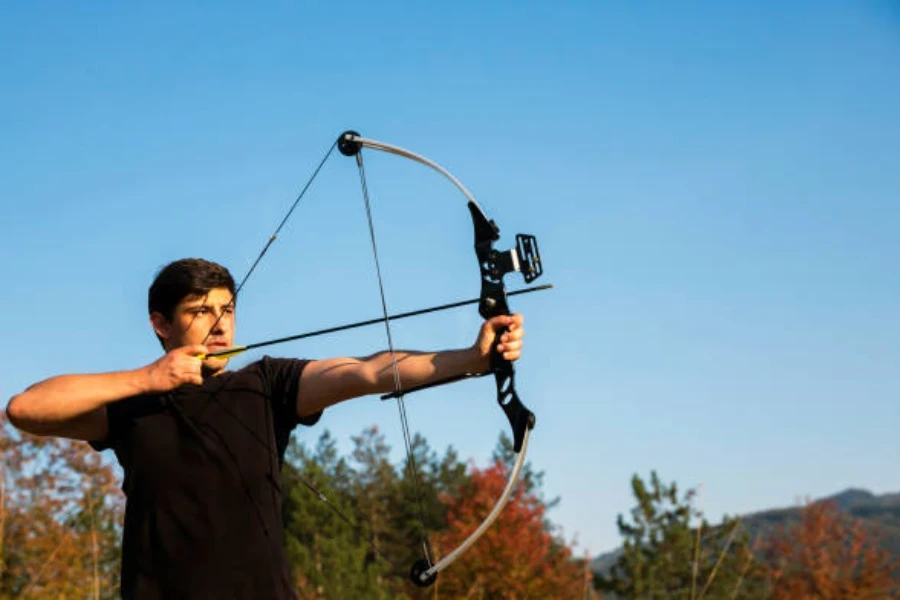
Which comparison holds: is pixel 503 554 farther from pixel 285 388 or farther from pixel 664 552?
pixel 285 388

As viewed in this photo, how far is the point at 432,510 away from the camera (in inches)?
1356

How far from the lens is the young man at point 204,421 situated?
236 cm

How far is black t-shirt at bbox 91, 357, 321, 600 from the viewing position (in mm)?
2348

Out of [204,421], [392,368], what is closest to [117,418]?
[204,421]

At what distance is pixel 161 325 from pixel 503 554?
1849cm

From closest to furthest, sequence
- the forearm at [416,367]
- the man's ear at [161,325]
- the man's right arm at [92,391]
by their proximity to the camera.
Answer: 1. the man's right arm at [92,391]
2. the forearm at [416,367]
3. the man's ear at [161,325]

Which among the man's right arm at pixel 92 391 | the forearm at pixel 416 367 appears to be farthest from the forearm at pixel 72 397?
the forearm at pixel 416 367

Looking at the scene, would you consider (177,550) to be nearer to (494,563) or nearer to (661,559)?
(494,563)

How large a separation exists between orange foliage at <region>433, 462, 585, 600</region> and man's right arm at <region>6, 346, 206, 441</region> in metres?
12.8

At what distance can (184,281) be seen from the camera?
2.70 metres

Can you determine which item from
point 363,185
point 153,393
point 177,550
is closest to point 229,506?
point 177,550

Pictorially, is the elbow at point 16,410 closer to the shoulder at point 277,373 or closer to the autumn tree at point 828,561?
the shoulder at point 277,373

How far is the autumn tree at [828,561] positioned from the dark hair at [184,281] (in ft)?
72.8

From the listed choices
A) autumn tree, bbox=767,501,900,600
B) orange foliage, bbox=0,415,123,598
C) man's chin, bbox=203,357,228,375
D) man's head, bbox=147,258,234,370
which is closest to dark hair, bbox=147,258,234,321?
man's head, bbox=147,258,234,370
